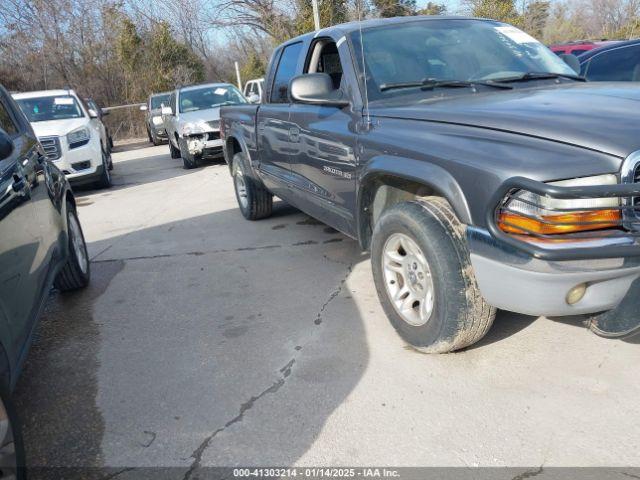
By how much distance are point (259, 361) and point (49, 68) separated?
82.4 feet

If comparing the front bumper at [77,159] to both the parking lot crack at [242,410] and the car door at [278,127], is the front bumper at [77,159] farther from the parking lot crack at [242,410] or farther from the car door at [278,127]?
the parking lot crack at [242,410]

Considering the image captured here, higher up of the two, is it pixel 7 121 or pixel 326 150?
pixel 7 121

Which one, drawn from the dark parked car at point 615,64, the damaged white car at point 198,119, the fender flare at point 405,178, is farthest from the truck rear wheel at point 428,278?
the damaged white car at point 198,119

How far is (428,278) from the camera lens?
2.87 m

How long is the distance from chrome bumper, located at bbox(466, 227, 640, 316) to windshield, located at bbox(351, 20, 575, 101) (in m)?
1.50

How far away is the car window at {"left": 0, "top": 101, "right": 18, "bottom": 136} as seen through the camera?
12.3 feet

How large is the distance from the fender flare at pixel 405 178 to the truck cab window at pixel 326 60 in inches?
52.1

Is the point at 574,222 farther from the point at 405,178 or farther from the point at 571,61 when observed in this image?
the point at 571,61

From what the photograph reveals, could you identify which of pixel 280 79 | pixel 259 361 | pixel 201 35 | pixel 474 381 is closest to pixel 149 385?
pixel 259 361

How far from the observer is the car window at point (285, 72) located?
4.78 meters

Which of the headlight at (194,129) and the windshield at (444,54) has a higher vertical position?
the windshield at (444,54)

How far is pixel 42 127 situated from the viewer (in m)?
9.55

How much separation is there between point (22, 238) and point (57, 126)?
25.2 feet

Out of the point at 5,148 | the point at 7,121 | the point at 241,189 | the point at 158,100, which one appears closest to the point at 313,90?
the point at 5,148
